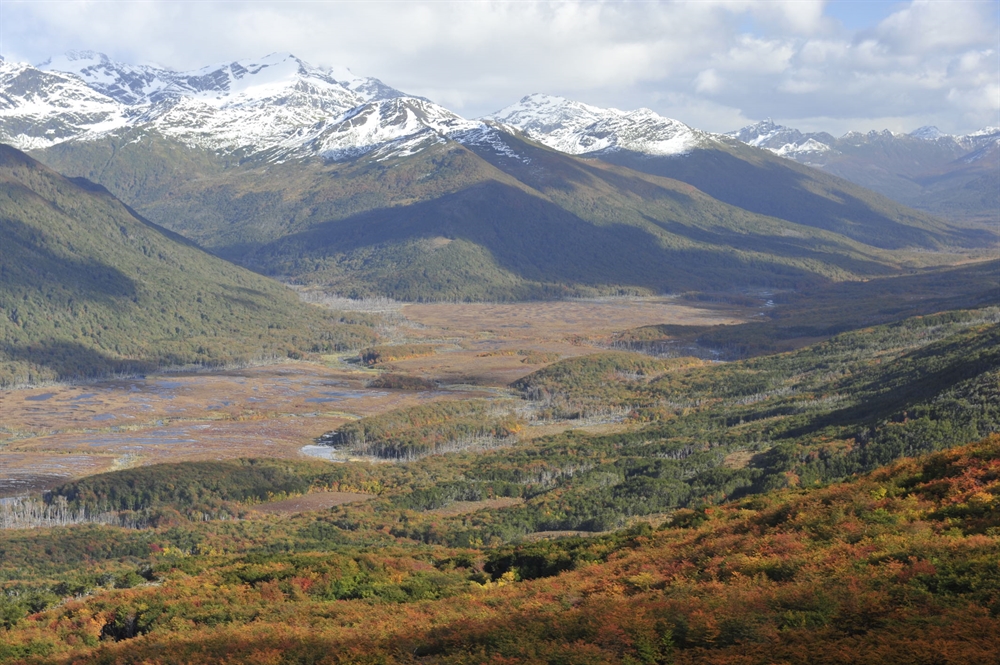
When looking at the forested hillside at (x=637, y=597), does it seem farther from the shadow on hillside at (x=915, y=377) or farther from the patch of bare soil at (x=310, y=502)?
the shadow on hillside at (x=915, y=377)

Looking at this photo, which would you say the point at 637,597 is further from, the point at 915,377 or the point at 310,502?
the point at 915,377

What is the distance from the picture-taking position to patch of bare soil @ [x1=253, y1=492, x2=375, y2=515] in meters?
147

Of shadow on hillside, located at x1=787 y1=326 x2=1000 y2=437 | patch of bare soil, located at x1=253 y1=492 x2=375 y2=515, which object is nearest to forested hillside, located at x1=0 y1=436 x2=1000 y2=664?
patch of bare soil, located at x1=253 y1=492 x2=375 y2=515

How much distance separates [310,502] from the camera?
152 m

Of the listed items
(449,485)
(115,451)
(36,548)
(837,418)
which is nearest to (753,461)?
(837,418)

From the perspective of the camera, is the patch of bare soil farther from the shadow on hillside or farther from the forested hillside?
the forested hillside

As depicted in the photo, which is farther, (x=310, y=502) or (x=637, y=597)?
(x=310, y=502)

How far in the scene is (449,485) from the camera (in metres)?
153

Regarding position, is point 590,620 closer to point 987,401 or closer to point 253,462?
point 987,401

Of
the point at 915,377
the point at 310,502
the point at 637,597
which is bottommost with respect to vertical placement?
the point at 310,502

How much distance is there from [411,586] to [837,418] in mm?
106310

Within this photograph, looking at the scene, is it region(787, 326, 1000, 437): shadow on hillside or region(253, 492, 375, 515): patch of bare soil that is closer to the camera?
region(787, 326, 1000, 437): shadow on hillside

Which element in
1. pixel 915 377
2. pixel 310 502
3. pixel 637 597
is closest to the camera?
pixel 637 597

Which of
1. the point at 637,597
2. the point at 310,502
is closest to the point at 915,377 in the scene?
the point at 310,502
